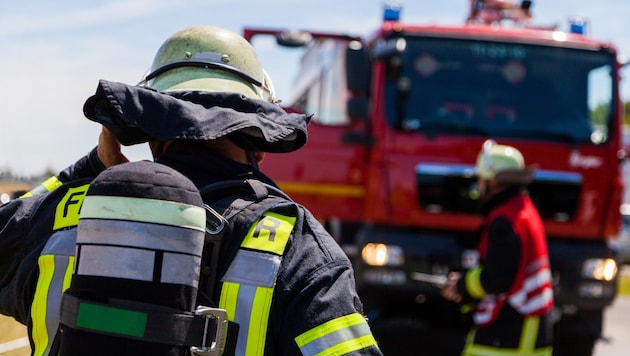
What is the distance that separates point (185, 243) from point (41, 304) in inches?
16.2

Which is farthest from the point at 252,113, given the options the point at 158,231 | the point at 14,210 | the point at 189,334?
the point at 14,210

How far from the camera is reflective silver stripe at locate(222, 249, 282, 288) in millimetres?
1632

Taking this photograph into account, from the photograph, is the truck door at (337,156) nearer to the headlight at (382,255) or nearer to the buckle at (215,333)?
the headlight at (382,255)

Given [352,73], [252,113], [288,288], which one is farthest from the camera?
[352,73]

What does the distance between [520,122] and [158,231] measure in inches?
257

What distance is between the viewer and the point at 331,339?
1.60 metres

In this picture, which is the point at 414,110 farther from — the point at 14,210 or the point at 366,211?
the point at 14,210

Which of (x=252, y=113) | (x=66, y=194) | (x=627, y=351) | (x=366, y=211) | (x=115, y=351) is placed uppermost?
(x=252, y=113)

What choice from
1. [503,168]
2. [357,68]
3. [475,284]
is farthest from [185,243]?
[357,68]

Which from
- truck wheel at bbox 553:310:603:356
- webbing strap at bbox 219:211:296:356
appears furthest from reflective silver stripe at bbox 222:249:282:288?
truck wheel at bbox 553:310:603:356

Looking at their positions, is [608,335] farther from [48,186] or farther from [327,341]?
[327,341]

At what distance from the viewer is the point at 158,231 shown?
1.55 m

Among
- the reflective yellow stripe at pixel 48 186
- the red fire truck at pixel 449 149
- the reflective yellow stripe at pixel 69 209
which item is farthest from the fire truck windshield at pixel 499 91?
the reflective yellow stripe at pixel 69 209

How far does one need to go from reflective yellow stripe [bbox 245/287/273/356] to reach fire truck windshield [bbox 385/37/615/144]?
5974 mm
